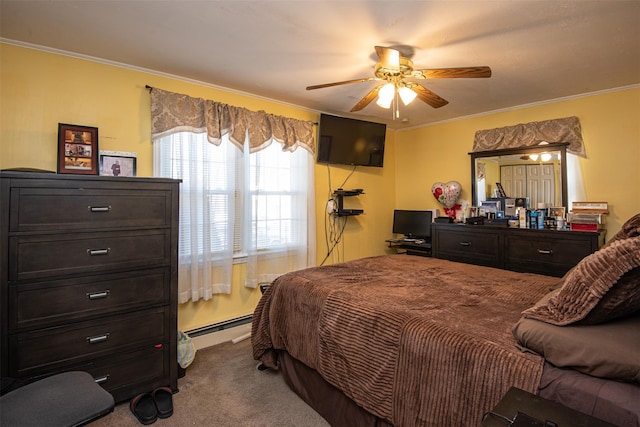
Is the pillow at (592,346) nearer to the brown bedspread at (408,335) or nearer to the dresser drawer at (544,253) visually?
the brown bedspread at (408,335)

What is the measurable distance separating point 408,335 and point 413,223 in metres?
3.16

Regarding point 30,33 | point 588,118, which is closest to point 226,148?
point 30,33

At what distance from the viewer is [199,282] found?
118 inches

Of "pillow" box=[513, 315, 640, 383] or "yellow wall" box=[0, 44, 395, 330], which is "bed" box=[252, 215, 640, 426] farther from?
"yellow wall" box=[0, 44, 395, 330]

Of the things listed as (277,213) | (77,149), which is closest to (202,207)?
(277,213)

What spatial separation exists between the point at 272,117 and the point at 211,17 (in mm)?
1542

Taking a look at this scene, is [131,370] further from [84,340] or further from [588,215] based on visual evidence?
[588,215]

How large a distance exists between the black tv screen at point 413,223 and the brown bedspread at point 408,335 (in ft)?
5.63

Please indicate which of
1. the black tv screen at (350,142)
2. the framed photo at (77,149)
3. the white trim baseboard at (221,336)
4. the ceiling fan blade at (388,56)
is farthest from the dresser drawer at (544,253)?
the framed photo at (77,149)

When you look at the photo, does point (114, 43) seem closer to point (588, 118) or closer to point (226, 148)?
point (226, 148)

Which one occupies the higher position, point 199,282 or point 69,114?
point 69,114

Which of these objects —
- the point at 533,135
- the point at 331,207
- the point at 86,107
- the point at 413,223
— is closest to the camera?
the point at 86,107

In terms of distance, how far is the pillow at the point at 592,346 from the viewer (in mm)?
1025

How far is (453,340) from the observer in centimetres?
136
